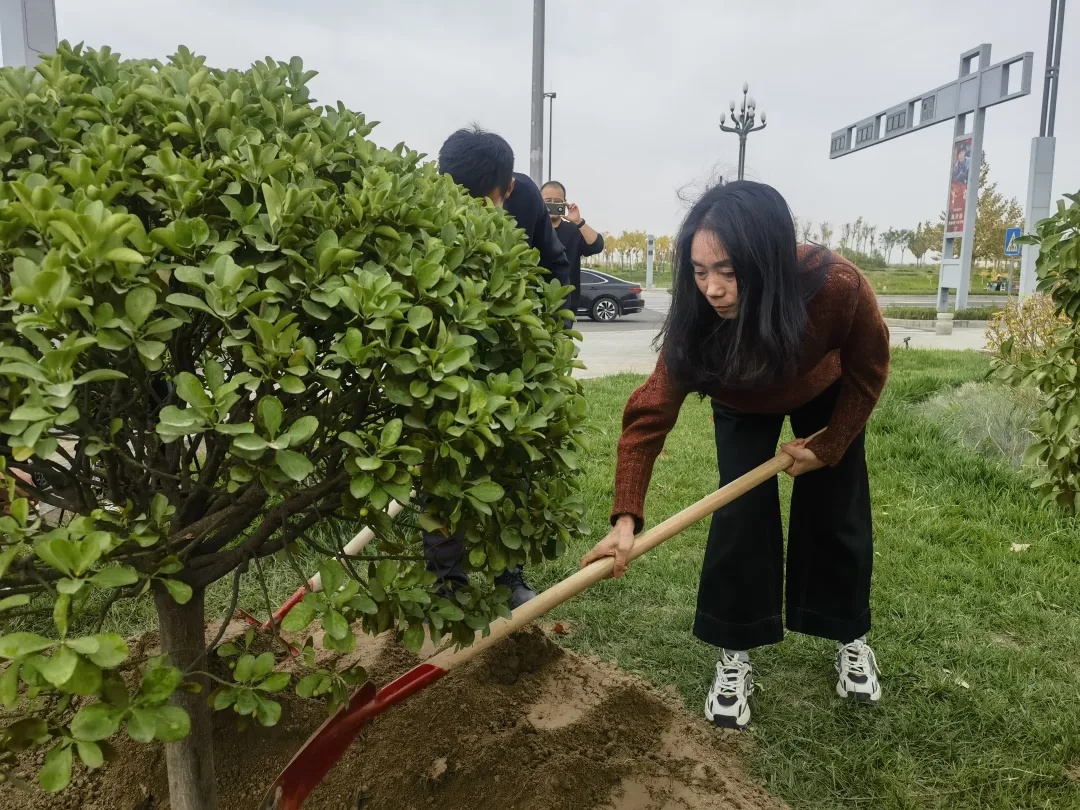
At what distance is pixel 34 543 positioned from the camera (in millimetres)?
1066

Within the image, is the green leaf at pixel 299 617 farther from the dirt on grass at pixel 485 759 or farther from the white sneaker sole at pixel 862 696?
the white sneaker sole at pixel 862 696

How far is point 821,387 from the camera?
2.53 m

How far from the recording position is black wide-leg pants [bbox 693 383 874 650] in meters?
2.66

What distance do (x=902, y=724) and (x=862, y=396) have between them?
1065 mm

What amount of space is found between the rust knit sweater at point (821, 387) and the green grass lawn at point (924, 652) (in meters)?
0.19

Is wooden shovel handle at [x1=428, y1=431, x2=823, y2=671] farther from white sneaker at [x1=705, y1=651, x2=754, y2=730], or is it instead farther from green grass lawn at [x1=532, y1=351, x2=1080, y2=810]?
white sneaker at [x1=705, y1=651, x2=754, y2=730]

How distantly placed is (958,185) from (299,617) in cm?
2019

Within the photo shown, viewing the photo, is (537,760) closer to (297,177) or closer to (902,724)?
(902,724)

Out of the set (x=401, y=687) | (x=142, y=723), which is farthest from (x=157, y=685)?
(x=401, y=687)

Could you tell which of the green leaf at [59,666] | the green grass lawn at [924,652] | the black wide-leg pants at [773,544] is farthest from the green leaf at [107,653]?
the black wide-leg pants at [773,544]

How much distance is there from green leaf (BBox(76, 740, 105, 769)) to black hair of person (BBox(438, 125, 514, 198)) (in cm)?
225

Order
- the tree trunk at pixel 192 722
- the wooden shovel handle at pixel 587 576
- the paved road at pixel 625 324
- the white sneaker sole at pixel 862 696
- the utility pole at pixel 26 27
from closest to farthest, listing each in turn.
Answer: the tree trunk at pixel 192 722 < the wooden shovel handle at pixel 587 576 < the white sneaker sole at pixel 862 696 < the utility pole at pixel 26 27 < the paved road at pixel 625 324

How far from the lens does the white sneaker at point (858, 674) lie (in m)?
2.70

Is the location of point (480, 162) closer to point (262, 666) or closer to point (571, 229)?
point (262, 666)
